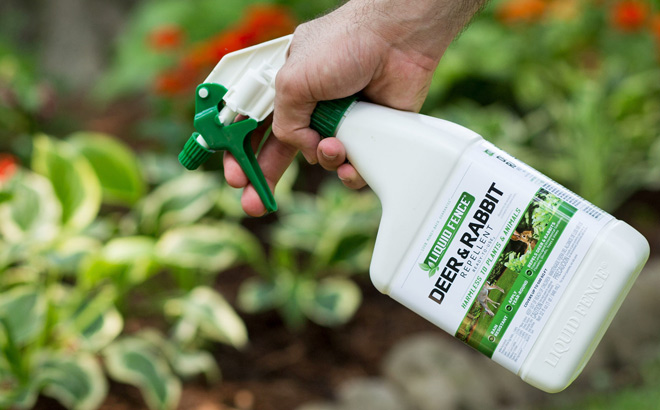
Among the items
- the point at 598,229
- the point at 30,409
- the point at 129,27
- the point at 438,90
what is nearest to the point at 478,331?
the point at 598,229

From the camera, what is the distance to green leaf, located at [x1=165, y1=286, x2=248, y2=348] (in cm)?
189

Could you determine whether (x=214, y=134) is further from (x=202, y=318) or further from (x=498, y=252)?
(x=202, y=318)

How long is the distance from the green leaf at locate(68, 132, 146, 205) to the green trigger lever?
1056mm

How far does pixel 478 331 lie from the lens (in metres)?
1.11

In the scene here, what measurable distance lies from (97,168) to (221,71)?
3.93 ft

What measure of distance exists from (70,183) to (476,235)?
1.50m

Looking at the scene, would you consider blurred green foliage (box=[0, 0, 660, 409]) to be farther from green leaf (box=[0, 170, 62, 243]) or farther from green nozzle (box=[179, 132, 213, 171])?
green nozzle (box=[179, 132, 213, 171])

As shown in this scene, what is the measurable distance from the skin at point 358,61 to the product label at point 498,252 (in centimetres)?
23

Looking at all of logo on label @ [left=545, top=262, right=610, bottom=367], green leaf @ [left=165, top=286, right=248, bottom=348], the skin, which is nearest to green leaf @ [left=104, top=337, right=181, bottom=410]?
green leaf @ [left=165, top=286, right=248, bottom=348]

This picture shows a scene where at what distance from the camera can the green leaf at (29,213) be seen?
192cm

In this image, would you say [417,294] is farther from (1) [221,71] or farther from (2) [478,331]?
(1) [221,71]

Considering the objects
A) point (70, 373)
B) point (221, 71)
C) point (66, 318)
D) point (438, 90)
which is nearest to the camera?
point (221, 71)

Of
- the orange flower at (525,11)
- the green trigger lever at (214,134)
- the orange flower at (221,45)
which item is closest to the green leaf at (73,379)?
the green trigger lever at (214,134)

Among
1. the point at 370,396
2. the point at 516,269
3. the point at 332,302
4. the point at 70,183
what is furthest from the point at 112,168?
the point at 516,269
